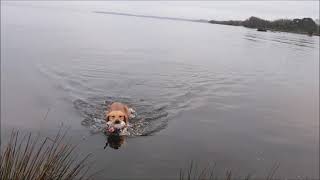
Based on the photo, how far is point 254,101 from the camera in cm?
1658

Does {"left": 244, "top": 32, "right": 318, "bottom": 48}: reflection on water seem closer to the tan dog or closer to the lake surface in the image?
the lake surface

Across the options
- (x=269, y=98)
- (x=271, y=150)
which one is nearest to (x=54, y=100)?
(x=271, y=150)

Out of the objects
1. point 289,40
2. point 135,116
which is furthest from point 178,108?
point 289,40

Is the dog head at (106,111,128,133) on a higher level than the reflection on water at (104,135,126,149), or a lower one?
higher

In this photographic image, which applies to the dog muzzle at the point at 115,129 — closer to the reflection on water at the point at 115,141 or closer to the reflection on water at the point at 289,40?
the reflection on water at the point at 115,141

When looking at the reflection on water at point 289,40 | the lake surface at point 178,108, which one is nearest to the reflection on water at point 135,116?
the lake surface at point 178,108

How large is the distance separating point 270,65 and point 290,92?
33.2 feet

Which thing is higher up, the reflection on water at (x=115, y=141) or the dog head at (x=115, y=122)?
the dog head at (x=115, y=122)

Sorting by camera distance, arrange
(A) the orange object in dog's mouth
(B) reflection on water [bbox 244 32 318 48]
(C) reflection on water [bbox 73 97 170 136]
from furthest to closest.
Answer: (B) reflection on water [bbox 244 32 318 48], (C) reflection on water [bbox 73 97 170 136], (A) the orange object in dog's mouth

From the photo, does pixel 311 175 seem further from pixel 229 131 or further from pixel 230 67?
pixel 230 67

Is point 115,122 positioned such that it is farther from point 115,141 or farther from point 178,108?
point 178,108

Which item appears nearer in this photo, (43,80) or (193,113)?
(193,113)

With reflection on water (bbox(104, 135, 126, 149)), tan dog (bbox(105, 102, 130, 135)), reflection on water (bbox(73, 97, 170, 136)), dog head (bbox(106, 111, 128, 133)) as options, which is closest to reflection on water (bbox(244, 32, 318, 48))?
reflection on water (bbox(73, 97, 170, 136))

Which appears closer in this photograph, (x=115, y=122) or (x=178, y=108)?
(x=115, y=122)
